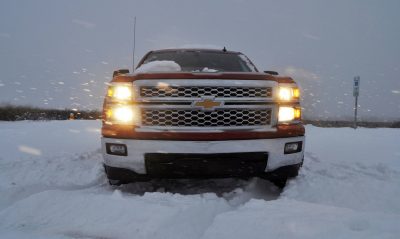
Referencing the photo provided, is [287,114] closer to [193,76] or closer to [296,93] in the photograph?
[296,93]

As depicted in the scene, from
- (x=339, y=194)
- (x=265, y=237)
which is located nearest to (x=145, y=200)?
(x=265, y=237)

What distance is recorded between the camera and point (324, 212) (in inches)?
103

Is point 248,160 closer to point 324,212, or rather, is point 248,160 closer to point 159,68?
point 324,212

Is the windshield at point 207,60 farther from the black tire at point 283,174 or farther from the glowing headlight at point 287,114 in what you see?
the black tire at point 283,174

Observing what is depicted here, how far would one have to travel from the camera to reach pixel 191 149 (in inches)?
126

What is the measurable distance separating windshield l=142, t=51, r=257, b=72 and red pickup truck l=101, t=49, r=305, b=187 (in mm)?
1557

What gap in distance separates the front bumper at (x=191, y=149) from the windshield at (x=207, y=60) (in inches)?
71.0

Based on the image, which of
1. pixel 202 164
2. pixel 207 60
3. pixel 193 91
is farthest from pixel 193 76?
pixel 207 60

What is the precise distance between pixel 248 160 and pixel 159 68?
1.50m

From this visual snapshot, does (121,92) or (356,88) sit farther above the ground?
(356,88)

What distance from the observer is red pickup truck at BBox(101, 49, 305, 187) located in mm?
3250

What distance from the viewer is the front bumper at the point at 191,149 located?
322cm

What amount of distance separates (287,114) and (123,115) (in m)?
1.53

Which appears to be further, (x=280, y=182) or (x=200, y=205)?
(x=280, y=182)
